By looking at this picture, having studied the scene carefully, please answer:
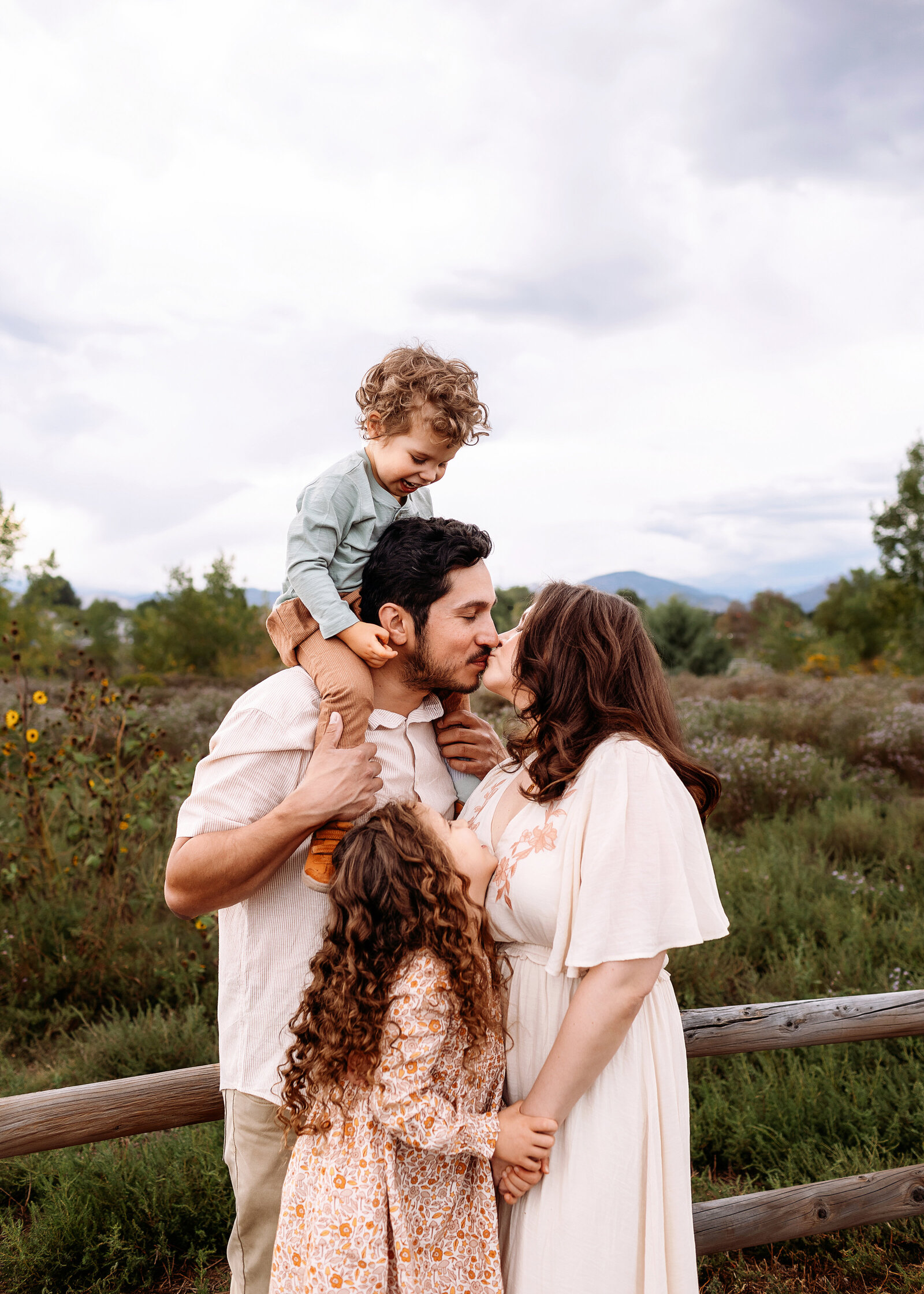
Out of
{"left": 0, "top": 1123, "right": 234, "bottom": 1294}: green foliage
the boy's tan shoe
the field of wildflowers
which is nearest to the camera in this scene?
the boy's tan shoe

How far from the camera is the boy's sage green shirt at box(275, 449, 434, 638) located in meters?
2.42

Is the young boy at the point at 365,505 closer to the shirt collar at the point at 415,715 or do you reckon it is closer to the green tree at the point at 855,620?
the shirt collar at the point at 415,715

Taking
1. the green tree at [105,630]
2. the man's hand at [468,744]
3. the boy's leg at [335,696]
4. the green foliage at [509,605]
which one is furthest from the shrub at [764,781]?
the green tree at [105,630]

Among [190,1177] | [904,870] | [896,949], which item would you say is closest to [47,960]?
[190,1177]

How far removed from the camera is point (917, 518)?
25.8 meters

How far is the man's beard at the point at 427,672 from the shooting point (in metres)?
2.39

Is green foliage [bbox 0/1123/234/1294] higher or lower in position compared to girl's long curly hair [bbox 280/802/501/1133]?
lower

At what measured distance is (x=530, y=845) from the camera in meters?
1.90

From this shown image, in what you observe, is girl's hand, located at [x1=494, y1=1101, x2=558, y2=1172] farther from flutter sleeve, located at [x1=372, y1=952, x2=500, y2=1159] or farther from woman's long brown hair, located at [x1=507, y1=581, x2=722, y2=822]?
woman's long brown hair, located at [x1=507, y1=581, x2=722, y2=822]

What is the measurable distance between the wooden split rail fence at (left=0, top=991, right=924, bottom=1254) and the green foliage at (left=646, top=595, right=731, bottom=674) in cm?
1710

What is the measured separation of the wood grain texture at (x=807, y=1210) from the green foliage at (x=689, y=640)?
17231 millimetres

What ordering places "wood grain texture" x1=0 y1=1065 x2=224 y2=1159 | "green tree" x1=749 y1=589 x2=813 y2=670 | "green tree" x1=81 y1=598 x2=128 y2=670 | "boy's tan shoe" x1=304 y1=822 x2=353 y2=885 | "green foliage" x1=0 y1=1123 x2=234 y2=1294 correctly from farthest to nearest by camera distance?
"green tree" x1=749 y1=589 x2=813 y2=670, "green tree" x1=81 y1=598 x2=128 y2=670, "green foliage" x1=0 y1=1123 x2=234 y2=1294, "wood grain texture" x1=0 y1=1065 x2=224 y2=1159, "boy's tan shoe" x1=304 y1=822 x2=353 y2=885

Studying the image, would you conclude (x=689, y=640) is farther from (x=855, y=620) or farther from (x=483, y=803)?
(x=483, y=803)

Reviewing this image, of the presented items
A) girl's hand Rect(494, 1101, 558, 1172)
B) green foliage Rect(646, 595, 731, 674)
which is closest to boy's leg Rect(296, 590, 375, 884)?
girl's hand Rect(494, 1101, 558, 1172)
